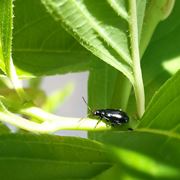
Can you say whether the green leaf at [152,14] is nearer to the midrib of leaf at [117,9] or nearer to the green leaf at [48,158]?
the midrib of leaf at [117,9]

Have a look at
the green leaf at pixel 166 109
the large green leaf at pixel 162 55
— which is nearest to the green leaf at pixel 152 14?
the large green leaf at pixel 162 55

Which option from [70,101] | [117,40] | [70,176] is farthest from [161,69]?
[70,101]

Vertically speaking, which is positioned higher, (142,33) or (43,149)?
(142,33)

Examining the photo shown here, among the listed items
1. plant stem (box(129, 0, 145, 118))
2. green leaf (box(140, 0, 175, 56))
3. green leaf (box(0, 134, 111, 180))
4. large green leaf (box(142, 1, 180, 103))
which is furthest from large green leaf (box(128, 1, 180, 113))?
green leaf (box(0, 134, 111, 180))

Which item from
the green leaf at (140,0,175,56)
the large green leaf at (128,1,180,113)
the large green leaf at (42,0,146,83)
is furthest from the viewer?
the large green leaf at (128,1,180,113)

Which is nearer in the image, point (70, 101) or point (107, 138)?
point (107, 138)

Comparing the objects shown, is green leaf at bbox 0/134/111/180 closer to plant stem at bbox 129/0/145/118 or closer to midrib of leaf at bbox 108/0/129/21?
plant stem at bbox 129/0/145/118

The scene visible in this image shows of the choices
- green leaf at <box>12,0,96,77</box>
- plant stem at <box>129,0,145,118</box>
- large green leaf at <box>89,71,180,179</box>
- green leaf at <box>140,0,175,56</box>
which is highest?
green leaf at <box>12,0,96,77</box>

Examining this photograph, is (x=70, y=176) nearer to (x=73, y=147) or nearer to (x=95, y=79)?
(x=73, y=147)
